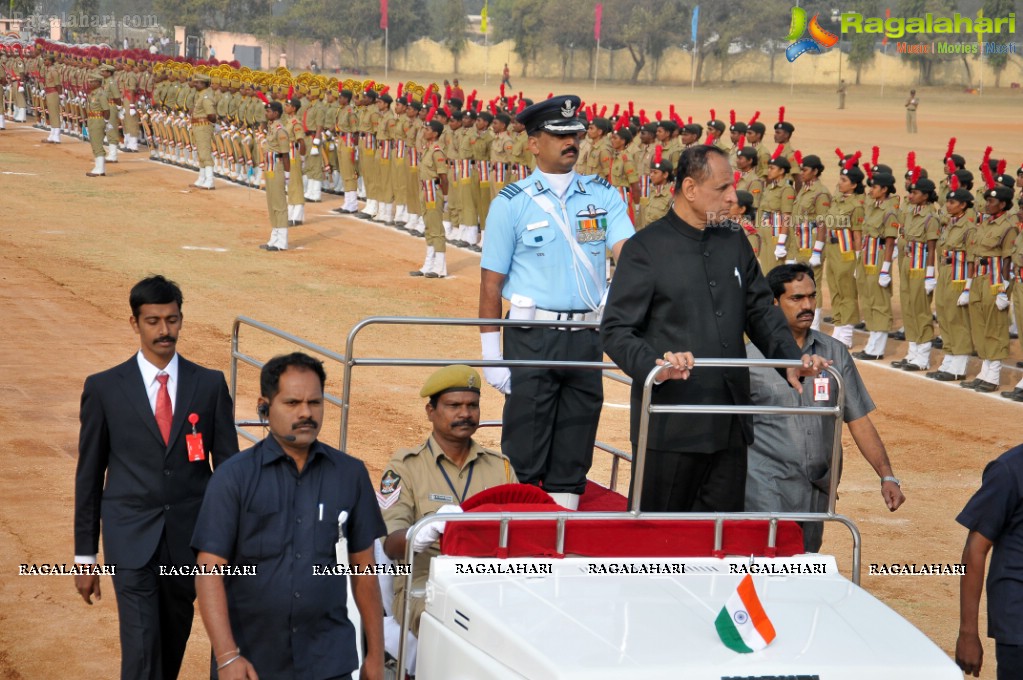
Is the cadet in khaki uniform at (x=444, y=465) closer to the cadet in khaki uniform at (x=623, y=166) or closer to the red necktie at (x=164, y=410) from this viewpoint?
the red necktie at (x=164, y=410)

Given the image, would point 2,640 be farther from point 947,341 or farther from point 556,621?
point 947,341

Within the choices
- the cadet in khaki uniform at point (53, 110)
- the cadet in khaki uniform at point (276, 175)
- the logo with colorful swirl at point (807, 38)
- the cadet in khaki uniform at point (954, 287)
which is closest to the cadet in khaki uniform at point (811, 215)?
the cadet in khaki uniform at point (954, 287)

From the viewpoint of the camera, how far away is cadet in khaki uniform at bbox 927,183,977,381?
14578 mm

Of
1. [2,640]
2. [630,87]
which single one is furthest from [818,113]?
[2,640]

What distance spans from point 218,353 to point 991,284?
305 inches

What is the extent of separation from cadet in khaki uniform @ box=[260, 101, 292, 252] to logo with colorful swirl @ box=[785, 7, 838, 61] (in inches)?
2163

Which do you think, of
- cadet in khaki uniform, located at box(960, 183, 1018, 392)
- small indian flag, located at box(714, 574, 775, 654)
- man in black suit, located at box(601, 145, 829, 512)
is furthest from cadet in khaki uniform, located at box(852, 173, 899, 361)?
small indian flag, located at box(714, 574, 775, 654)

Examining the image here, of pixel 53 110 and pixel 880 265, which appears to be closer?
pixel 880 265

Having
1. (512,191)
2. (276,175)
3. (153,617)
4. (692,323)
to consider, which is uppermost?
(512,191)

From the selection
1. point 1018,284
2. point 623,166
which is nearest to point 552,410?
point 1018,284

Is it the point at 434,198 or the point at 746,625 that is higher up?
the point at 746,625

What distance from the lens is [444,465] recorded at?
5664 mm

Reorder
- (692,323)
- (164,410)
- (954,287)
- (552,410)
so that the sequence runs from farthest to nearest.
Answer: (954,287) < (552,410) < (164,410) < (692,323)

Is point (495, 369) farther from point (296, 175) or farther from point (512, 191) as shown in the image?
point (296, 175)
